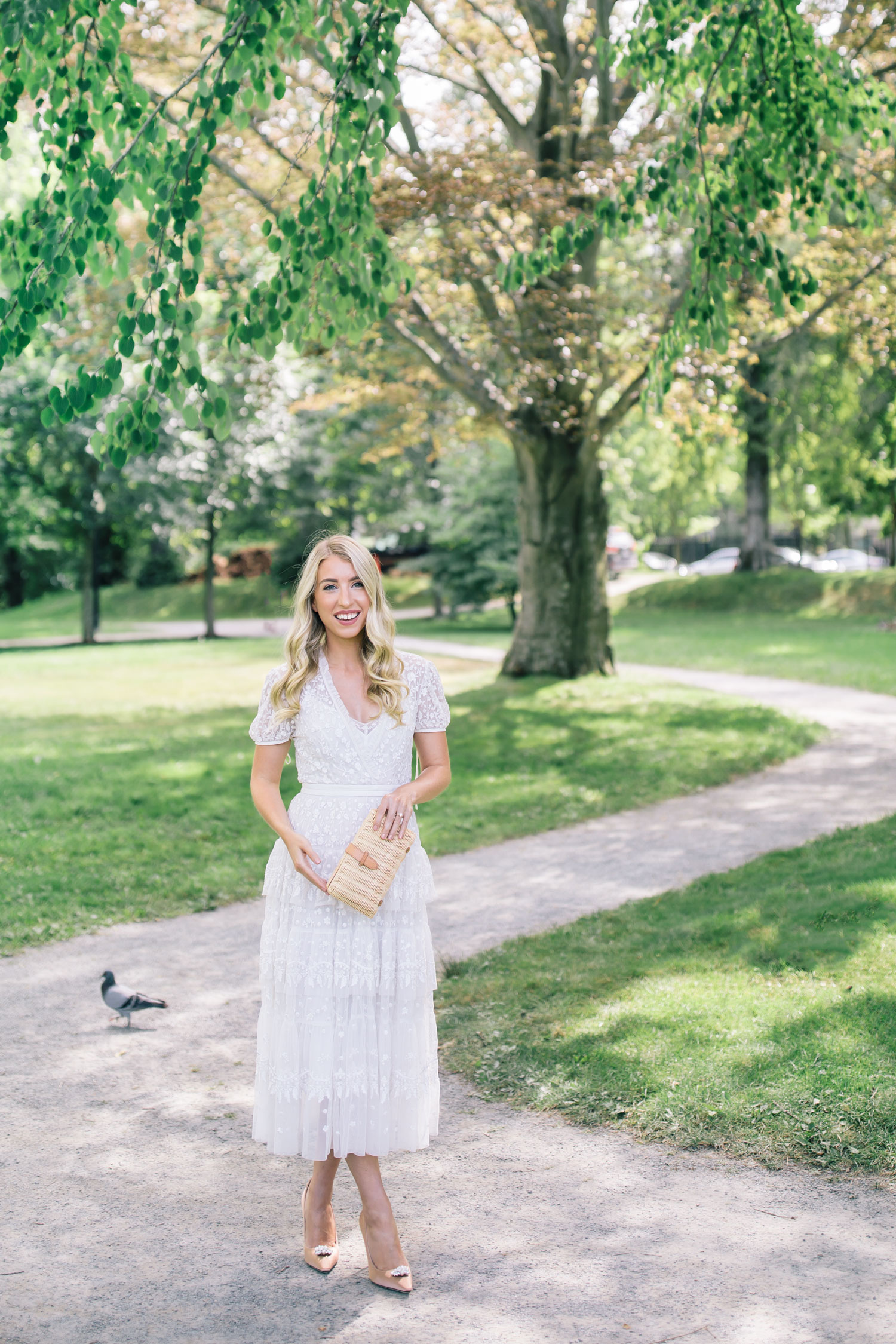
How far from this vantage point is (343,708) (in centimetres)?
357

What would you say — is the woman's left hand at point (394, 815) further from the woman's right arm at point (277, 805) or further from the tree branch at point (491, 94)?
the tree branch at point (491, 94)

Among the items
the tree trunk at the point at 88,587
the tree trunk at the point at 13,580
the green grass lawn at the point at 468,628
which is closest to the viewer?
the green grass lawn at the point at 468,628

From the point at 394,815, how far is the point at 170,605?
38980 millimetres

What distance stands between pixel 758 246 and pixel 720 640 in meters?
19.8

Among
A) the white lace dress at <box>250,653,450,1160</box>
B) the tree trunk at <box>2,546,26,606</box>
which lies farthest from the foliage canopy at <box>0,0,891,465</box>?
the tree trunk at <box>2,546,26,606</box>

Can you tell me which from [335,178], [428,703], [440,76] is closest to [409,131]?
[440,76]

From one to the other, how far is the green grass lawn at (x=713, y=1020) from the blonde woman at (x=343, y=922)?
1.17 meters

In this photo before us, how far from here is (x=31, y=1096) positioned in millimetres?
4590

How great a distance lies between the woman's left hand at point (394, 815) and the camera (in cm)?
341

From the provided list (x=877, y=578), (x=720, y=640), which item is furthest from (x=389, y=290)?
(x=877, y=578)

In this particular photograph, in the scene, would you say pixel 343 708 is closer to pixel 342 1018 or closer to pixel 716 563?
pixel 342 1018

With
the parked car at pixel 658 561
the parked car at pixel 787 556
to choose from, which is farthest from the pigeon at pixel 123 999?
the parked car at pixel 658 561

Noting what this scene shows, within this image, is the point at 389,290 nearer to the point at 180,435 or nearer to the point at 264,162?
the point at 264,162

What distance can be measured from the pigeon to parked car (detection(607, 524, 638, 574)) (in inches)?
1577
